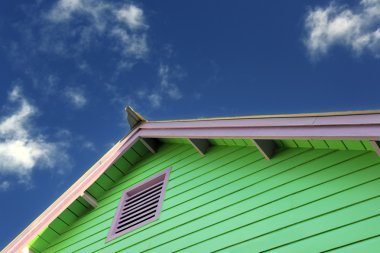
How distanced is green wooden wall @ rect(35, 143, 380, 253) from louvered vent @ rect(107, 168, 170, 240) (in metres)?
0.14

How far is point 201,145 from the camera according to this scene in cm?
652

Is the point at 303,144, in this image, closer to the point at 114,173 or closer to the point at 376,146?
the point at 376,146

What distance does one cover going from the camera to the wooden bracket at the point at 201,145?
6.48 meters

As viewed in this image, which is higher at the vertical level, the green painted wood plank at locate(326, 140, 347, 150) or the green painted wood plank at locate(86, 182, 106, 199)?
the green painted wood plank at locate(86, 182, 106, 199)

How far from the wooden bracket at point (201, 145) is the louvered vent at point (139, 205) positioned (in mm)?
689

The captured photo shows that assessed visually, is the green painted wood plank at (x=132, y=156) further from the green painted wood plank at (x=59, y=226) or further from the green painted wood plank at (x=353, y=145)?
the green painted wood plank at (x=353, y=145)

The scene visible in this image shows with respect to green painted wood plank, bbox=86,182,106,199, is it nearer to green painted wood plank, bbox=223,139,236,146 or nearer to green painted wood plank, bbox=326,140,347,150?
green painted wood plank, bbox=223,139,236,146

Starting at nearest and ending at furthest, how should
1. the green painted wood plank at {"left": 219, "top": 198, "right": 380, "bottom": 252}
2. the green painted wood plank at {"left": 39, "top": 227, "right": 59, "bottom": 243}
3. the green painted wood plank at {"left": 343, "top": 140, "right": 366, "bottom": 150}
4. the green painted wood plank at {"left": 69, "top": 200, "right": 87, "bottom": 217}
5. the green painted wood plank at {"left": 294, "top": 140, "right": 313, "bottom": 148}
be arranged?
1. the green painted wood plank at {"left": 219, "top": 198, "right": 380, "bottom": 252}
2. the green painted wood plank at {"left": 343, "top": 140, "right": 366, "bottom": 150}
3. the green painted wood plank at {"left": 294, "top": 140, "right": 313, "bottom": 148}
4. the green painted wood plank at {"left": 39, "top": 227, "right": 59, "bottom": 243}
5. the green painted wood plank at {"left": 69, "top": 200, "right": 87, "bottom": 217}

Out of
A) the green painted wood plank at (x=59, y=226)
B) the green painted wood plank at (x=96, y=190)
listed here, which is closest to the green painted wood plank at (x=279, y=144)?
the green painted wood plank at (x=96, y=190)

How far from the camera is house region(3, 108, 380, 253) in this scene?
3.94 meters

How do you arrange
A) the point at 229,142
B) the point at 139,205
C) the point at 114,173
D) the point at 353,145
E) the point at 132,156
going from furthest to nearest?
the point at 132,156, the point at 114,173, the point at 139,205, the point at 229,142, the point at 353,145

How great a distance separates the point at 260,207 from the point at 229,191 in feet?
2.24

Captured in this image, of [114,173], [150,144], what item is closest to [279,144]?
[150,144]

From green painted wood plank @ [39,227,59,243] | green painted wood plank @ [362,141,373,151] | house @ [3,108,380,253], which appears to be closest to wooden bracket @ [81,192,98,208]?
house @ [3,108,380,253]
